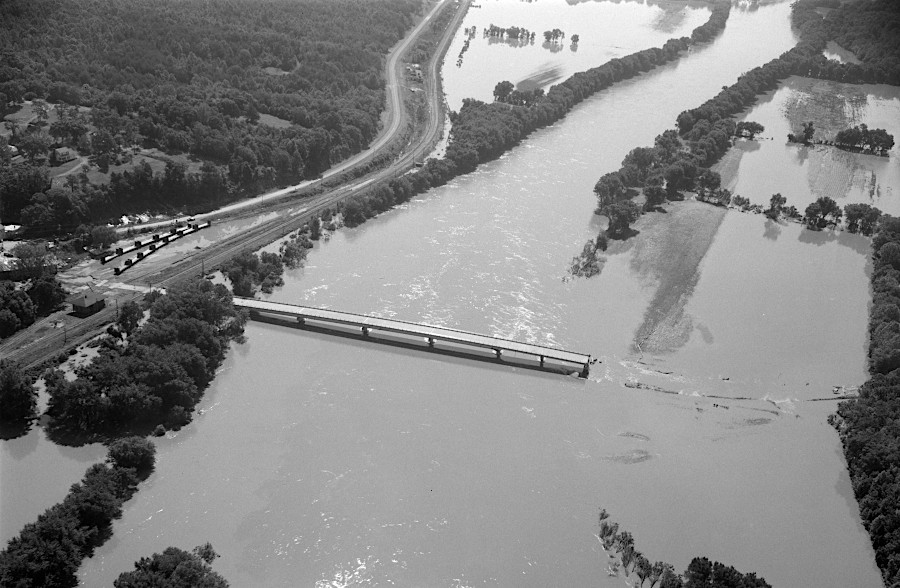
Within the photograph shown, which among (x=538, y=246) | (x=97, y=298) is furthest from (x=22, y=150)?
(x=538, y=246)

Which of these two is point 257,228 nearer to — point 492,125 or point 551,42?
point 492,125

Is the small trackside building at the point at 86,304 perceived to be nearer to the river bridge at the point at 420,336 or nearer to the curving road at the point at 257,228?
the curving road at the point at 257,228

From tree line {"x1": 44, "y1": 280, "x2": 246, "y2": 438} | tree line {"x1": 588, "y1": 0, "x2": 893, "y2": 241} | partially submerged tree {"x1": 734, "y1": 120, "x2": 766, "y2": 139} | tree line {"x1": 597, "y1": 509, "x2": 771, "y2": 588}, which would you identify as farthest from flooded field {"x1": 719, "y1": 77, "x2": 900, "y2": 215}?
tree line {"x1": 44, "y1": 280, "x2": 246, "y2": 438}

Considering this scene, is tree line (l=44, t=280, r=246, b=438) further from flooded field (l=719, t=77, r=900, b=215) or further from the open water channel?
flooded field (l=719, t=77, r=900, b=215)

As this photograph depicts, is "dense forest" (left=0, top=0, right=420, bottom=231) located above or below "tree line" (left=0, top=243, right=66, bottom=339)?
above

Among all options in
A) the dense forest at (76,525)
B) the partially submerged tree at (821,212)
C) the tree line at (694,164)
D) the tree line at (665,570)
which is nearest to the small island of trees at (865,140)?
the tree line at (694,164)

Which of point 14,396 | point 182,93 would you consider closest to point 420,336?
point 14,396

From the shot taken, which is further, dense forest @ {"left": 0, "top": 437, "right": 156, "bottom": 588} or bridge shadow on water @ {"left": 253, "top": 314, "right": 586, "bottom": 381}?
bridge shadow on water @ {"left": 253, "top": 314, "right": 586, "bottom": 381}
